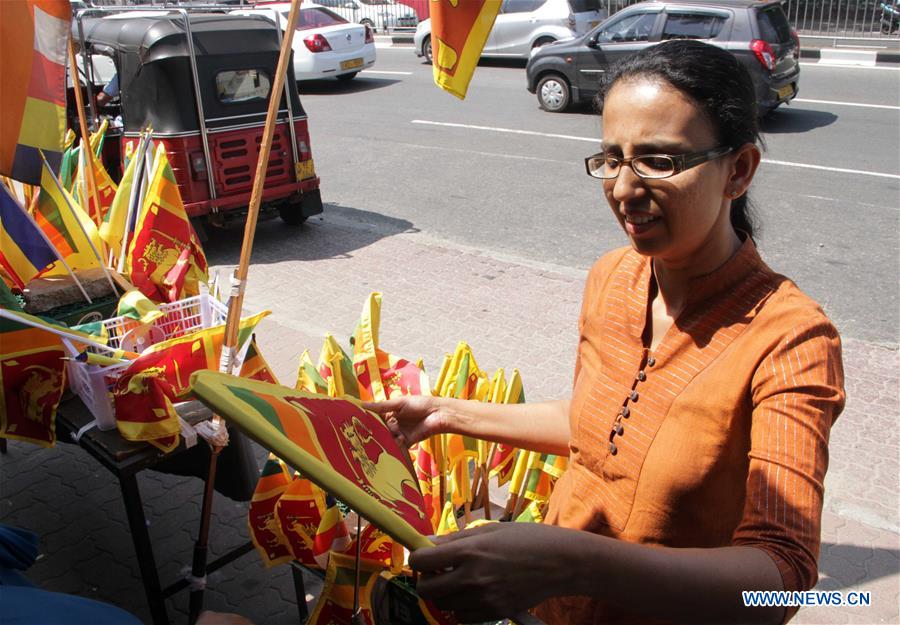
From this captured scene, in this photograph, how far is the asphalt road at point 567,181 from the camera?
6590 mm

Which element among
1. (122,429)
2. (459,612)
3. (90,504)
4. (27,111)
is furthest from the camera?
(90,504)

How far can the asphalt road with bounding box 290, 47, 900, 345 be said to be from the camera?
6590 millimetres

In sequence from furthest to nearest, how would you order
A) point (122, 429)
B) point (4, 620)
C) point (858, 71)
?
1. point (858, 71)
2. point (122, 429)
3. point (4, 620)

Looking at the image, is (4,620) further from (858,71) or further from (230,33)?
(858,71)

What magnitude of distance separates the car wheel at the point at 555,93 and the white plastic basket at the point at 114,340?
10770 mm

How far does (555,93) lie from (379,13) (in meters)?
13.8

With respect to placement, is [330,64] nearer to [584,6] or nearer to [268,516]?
[584,6]

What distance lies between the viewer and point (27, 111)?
216 cm

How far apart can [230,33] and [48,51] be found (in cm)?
490

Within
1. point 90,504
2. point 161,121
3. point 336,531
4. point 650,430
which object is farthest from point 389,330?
point 650,430

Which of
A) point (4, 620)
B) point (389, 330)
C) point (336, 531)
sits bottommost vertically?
point (389, 330)

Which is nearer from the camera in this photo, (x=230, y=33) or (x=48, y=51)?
(x=48, y=51)

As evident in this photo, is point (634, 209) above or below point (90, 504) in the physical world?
above

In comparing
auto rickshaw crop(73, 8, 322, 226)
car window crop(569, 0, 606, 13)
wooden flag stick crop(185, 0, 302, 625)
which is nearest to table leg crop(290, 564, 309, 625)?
wooden flag stick crop(185, 0, 302, 625)
